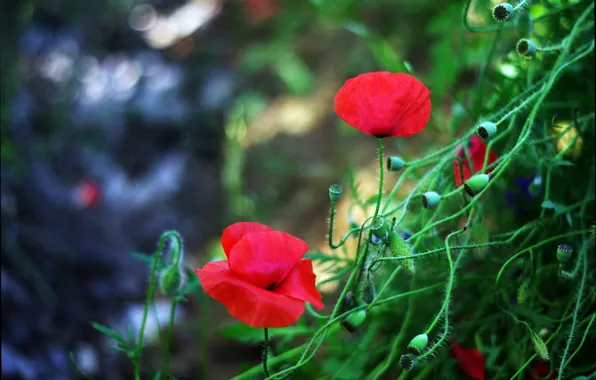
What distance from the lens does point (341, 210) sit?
5.79 feet

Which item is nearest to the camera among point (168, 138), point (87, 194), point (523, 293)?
point (523, 293)

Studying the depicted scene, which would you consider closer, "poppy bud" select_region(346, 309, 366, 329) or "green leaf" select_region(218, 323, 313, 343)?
"poppy bud" select_region(346, 309, 366, 329)

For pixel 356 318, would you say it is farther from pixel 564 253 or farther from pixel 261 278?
pixel 564 253

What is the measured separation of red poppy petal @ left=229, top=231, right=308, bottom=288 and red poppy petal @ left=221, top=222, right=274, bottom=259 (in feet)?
0.10

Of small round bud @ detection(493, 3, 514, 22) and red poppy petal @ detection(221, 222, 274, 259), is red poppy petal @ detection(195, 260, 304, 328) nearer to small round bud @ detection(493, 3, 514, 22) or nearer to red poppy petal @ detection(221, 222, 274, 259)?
red poppy petal @ detection(221, 222, 274, 259)

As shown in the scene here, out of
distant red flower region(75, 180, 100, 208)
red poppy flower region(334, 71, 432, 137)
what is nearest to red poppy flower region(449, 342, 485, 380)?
red poppy flower region(334, 71, 432, 137)

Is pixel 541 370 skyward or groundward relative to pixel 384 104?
groundward

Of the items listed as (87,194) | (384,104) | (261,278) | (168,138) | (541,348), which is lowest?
(541,348)

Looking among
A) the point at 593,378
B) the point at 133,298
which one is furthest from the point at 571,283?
the point at 133,298

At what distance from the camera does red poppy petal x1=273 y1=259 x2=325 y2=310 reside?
1.75ft

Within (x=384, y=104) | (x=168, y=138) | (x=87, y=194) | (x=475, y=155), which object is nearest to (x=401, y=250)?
(x=384, y=104)

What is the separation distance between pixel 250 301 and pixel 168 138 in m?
2.31

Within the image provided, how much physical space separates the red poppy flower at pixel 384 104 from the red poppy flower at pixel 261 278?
130 mm

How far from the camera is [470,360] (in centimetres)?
67
